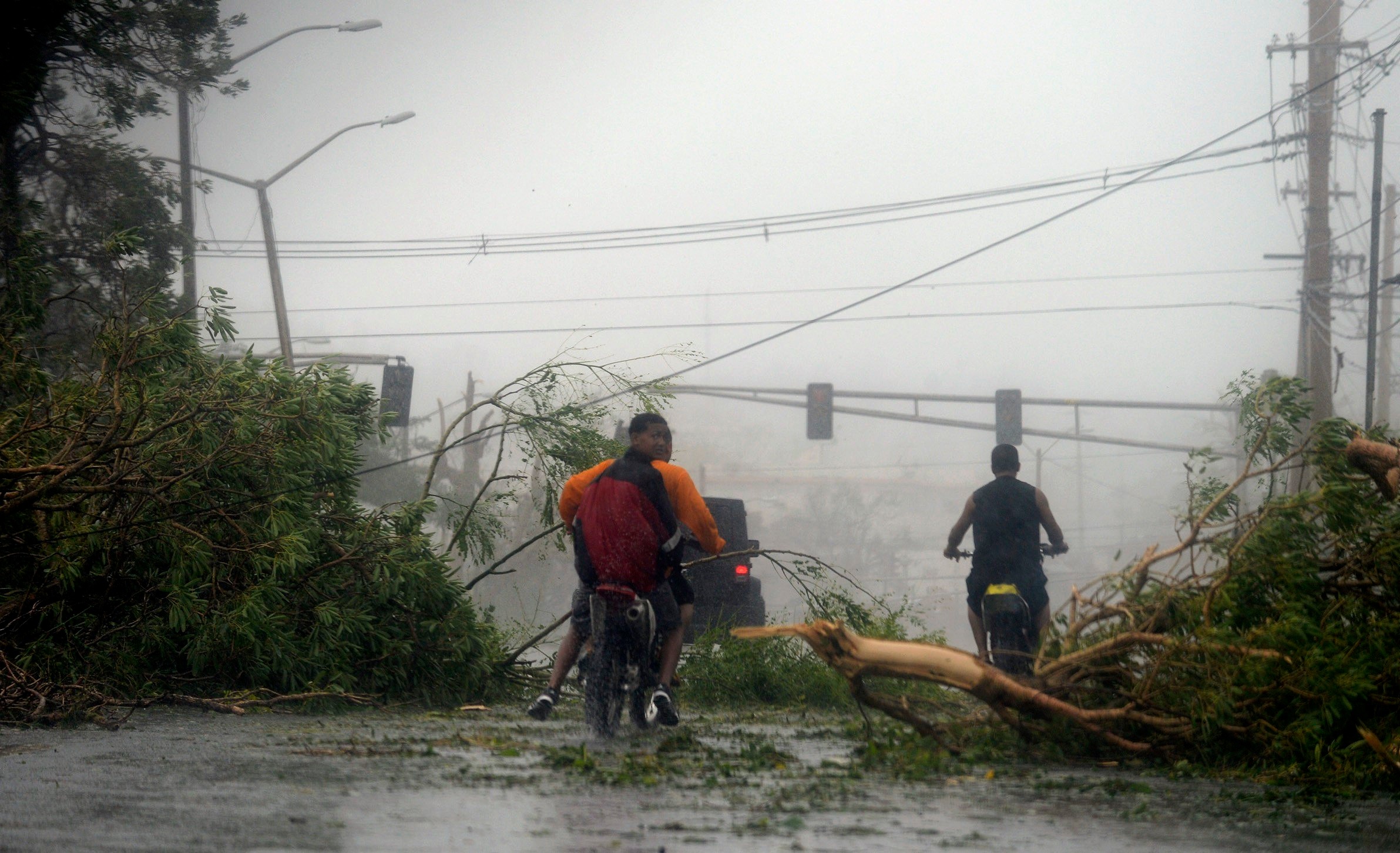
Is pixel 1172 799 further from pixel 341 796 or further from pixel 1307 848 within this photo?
pixel 341 796

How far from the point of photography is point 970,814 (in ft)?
14.5

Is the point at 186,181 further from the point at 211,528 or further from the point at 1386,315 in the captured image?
the point at 1386,315

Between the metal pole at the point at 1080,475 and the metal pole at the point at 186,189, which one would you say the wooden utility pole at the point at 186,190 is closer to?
the metal pole at the point at 186,189

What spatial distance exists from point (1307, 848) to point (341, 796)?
303cm

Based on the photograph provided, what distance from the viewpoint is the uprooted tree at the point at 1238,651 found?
18.2 feet

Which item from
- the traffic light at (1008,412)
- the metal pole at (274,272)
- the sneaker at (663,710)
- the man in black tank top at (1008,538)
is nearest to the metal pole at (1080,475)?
the traffic light at (1008,412)

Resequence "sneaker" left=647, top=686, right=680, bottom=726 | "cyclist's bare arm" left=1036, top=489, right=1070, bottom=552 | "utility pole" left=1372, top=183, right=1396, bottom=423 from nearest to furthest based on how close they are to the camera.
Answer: "sneaker" left=647, top=686, right=680, bottom=726 → "cyclist's bare arm" left=1036, top=489, right=1070, bottom=552 → "utility pole" left=1372, top=183, right=1396, bottom=423

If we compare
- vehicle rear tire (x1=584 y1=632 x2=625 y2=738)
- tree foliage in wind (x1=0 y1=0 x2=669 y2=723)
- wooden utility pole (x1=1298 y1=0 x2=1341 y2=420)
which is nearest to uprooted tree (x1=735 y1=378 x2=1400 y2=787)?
vehicle rear tire (x1=584 y1=632 x2=625 y2=738)

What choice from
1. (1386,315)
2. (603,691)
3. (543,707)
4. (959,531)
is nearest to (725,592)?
(959,531)

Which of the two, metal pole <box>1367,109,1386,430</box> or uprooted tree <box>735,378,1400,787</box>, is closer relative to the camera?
uprooted tree <box>735,378,1400,787</box>

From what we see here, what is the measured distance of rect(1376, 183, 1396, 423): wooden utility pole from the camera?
28.4 m

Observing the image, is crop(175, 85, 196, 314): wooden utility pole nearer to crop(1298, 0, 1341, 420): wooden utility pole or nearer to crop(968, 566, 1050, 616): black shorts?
crop(968, 566, 1050, 616): black shorts

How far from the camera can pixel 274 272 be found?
23656 millimetres

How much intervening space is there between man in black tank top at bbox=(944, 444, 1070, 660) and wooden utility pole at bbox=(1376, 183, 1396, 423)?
694 inches
